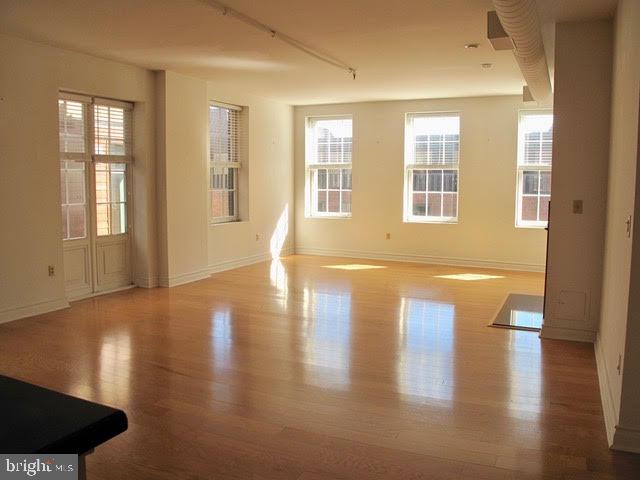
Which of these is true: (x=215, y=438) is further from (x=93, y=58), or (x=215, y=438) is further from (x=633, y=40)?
(x=93, y=58)

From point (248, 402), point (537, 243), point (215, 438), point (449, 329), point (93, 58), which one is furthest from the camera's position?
point (537, 243)

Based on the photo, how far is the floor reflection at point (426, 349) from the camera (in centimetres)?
364

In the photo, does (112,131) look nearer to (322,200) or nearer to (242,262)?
(242,262)

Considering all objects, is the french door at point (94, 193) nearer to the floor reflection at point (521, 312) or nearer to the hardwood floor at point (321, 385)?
the hardwood floor at point (321, 385)

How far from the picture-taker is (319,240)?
32.3 feet

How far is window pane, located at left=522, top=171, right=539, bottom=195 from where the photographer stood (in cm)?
837

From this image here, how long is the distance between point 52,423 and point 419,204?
26.4 ft

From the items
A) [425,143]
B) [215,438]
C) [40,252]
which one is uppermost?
[425,143]

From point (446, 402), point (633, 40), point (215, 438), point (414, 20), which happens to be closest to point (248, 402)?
point (215, 438)

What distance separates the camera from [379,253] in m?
9.43

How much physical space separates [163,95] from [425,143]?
418 centimetres

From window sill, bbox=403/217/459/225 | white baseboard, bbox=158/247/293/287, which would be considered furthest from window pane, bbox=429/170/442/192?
white baseboard, bbox=158/247/293/287

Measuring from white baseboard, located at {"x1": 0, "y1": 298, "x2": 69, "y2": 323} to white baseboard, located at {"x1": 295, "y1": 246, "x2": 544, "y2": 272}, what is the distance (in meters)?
4.80

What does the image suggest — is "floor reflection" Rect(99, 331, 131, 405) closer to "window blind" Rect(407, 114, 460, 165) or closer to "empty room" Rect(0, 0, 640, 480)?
"empty room" Rect(0, 0, 640, 480)
